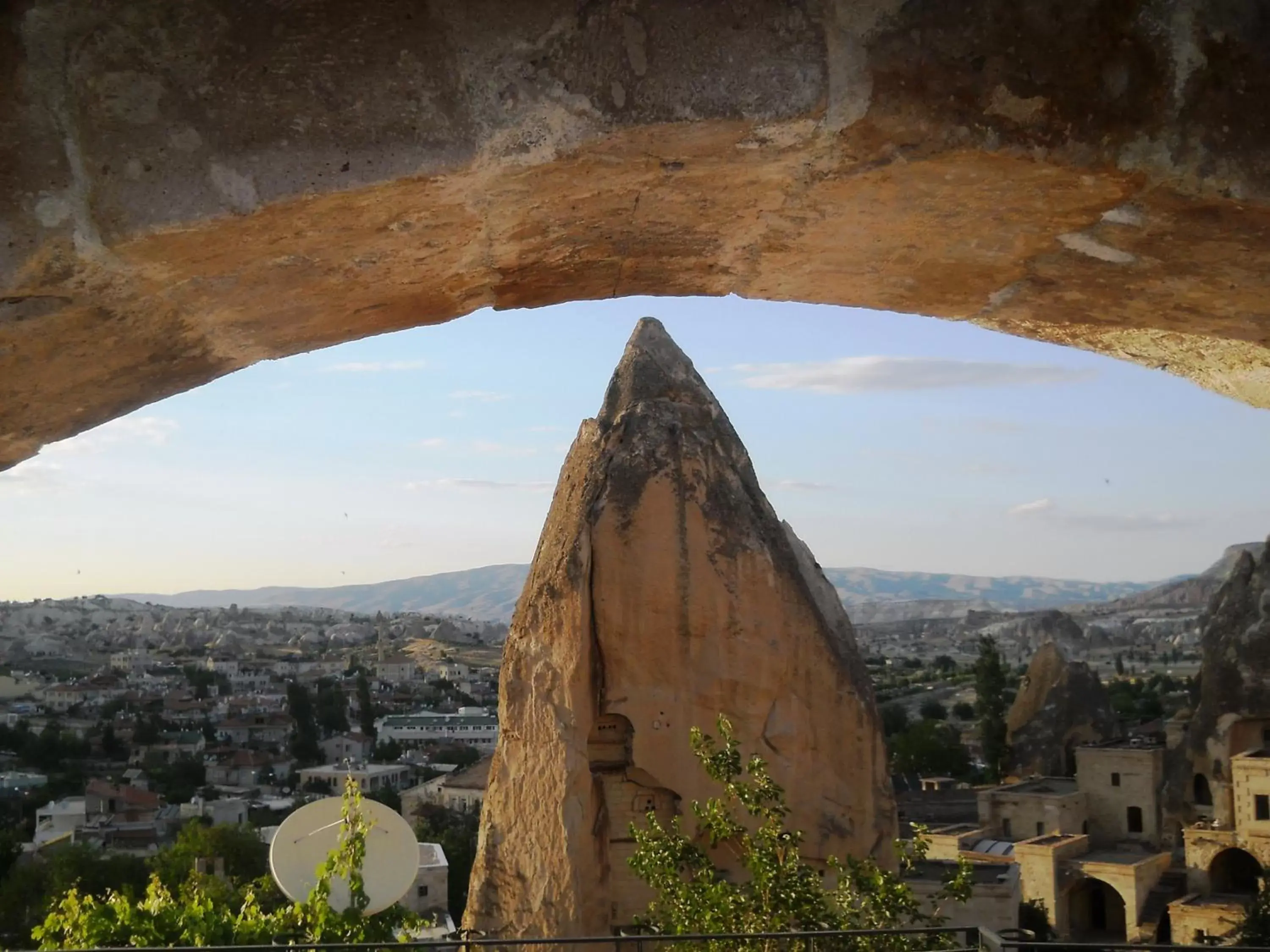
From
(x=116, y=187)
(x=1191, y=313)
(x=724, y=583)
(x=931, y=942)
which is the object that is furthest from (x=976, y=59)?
(x=724, y=583)

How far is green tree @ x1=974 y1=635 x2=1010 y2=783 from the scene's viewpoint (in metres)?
28.8

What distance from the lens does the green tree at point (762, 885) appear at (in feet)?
16.1

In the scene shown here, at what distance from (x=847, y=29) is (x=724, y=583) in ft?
28.5

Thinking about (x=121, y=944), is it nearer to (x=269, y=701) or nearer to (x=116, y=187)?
(x=116, y=187)

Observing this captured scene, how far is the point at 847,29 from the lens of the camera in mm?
1240

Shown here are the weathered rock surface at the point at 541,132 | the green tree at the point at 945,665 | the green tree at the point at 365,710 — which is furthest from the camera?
the green tree at the point at 945,665

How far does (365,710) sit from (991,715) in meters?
20.3

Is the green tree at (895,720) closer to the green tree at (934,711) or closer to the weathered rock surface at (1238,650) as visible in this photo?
the green tree at (934,711)

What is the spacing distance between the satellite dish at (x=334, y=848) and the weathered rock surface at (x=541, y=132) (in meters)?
→ 4.03

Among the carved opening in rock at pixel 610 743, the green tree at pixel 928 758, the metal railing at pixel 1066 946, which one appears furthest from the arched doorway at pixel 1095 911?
the metal railing at pixel 1066 946

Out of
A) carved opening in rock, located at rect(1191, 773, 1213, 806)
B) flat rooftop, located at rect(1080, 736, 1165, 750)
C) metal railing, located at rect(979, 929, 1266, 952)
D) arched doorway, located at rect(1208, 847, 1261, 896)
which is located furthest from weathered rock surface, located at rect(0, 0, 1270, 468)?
flat rooftop, located at rect(1080, 736, 1165, 750)

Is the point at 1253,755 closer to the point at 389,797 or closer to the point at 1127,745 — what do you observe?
the point at 1127,745

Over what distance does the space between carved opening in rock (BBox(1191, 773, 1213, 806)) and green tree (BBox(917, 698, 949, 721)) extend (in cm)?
1379

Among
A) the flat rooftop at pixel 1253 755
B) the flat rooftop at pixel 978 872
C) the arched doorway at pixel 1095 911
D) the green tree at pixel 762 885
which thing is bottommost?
the arched doorway at pixel 1095 911
